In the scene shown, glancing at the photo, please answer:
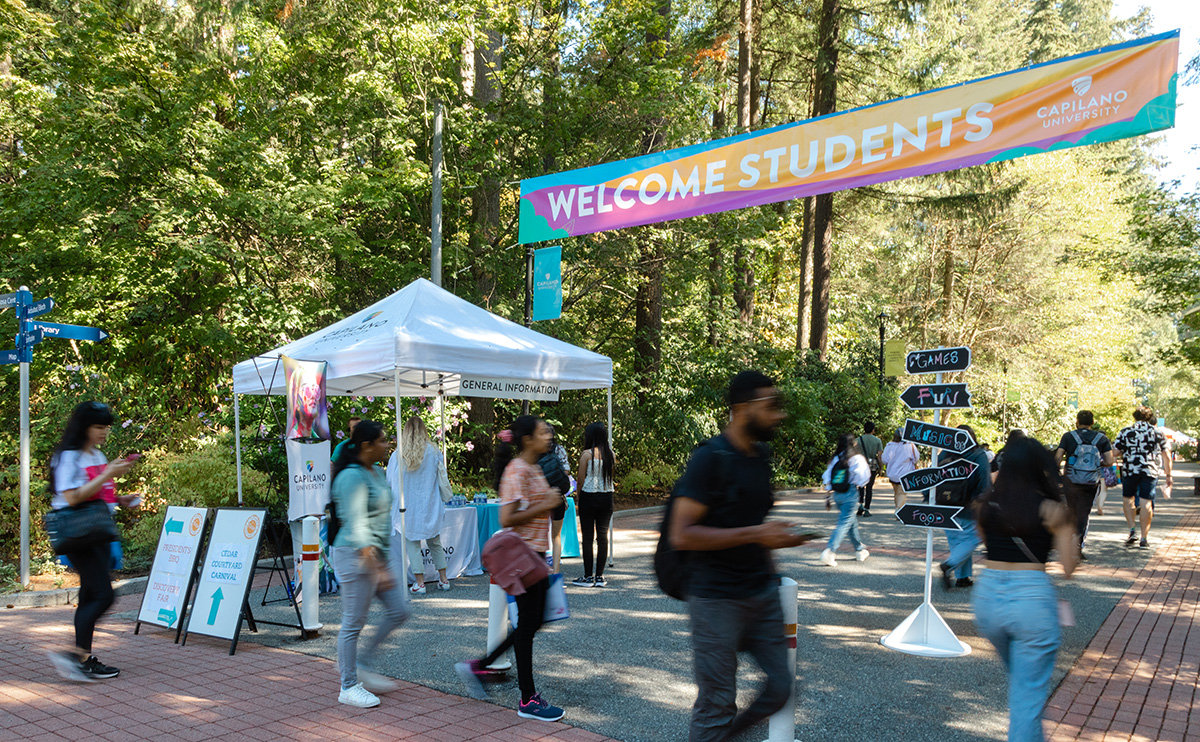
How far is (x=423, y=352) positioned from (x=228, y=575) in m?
2.66

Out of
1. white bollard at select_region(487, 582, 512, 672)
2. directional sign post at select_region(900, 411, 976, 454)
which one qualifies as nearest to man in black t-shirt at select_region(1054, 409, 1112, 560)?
directional sign post at select_region(900, 411, 976, 454)

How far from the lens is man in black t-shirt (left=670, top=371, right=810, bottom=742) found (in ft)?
10.6

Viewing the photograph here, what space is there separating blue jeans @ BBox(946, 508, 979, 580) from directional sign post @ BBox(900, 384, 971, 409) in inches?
33.8

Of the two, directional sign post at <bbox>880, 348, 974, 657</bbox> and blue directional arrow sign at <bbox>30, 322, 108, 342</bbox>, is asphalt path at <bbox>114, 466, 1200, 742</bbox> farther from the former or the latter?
blue directional arrow sign at <bbox>30, 322, 108, 342</bbox>

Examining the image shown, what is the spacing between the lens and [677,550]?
3.38 meters

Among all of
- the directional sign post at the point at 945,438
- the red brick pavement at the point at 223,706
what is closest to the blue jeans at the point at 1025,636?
the red brick pavement at the point at 223,706

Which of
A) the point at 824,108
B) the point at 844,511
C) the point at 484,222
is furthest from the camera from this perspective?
the point at 824,108

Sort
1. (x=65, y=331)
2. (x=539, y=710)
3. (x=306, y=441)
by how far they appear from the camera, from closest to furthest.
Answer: (x=539, y=710) < (x=306, y=441) < (x=65, y=331)

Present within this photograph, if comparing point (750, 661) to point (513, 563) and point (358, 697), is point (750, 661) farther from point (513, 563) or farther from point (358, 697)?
point (358, 697)

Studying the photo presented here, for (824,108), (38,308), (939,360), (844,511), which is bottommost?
(844,511)

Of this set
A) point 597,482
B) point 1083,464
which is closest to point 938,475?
point 597,482

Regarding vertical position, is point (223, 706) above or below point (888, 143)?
below

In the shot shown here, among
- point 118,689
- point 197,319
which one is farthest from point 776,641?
point 197,319

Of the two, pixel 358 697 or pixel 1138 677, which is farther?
pixel 1138 677
